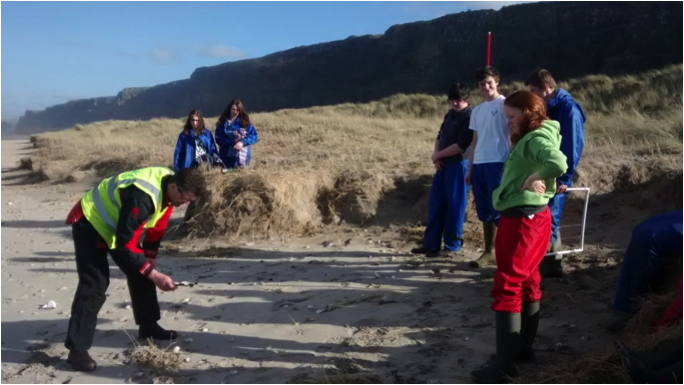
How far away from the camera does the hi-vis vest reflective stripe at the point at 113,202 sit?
12.9 ft

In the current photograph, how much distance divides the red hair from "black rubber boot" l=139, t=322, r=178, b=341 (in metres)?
2.79

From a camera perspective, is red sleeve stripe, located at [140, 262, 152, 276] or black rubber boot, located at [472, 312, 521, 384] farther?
red sleeve stripe, located at [140, 262, 152, 276]

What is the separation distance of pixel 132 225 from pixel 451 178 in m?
3.38

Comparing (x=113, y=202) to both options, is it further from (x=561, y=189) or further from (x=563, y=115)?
(x=563, y=115)

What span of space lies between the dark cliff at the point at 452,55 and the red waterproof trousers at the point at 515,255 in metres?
18.1

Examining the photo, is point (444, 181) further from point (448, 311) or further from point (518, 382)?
point (518, 382)

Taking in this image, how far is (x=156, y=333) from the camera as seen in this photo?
4.40m

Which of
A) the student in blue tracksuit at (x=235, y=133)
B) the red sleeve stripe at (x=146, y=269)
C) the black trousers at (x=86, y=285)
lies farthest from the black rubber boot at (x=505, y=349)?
the student in blue tracksuit at (x=235, y=133)

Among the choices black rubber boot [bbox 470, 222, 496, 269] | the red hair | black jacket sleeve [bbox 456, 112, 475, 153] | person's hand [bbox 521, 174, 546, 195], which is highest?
the red hair

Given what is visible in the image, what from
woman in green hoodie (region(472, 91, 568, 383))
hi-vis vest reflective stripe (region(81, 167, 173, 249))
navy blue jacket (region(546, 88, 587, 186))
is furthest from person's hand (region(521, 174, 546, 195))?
hi-vis vest reflective stripe (region(81, 167, 173, 249))

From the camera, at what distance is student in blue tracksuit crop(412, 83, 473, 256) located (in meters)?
5.97

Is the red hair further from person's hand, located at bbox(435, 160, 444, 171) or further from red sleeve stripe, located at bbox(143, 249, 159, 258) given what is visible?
person's hand, located at bbox(435, 160, 444, 171)

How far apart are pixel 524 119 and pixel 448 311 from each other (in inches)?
70.6

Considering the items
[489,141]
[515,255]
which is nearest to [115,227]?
[515,255]
